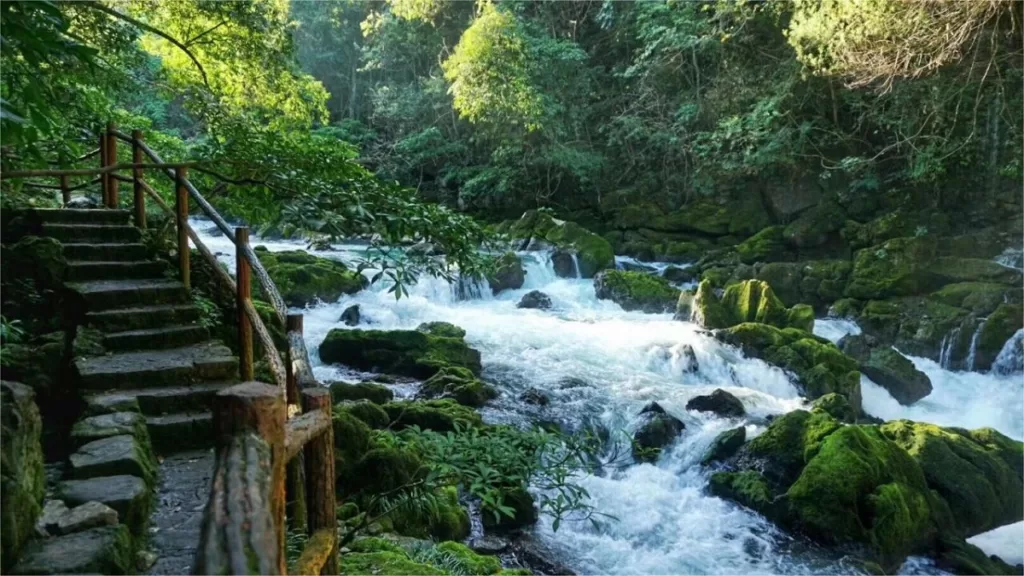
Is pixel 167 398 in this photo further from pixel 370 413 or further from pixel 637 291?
pixel 637 291

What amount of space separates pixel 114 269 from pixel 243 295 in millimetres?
1798

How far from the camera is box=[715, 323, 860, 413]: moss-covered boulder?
966 centimetres

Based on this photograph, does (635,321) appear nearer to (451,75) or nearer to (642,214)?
(642,214)

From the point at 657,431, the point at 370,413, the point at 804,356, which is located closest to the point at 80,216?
the point at 370,413

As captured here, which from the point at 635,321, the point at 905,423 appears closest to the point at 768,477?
the point at 905,423

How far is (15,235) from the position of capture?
5.20 m

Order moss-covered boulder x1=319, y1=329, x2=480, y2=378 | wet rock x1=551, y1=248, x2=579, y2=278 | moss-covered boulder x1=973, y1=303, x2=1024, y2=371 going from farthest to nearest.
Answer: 1. wet rock x1=551, y1=248, x2=579, y2=278
2. moss-covered boulder x1=973, y1=303, x2=1024, y2=371
3. moss-covered boulder x1=319, y1=329, x2=480, y2=378

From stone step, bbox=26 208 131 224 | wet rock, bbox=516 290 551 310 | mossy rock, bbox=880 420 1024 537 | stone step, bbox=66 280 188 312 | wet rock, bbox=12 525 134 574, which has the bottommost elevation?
mossy rock, bbox=880 420 1024 537

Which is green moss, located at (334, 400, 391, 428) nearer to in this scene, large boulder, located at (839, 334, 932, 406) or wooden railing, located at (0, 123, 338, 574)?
wooden railing, located at (0, 123, 338, 574)

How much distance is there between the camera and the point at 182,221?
192 inches

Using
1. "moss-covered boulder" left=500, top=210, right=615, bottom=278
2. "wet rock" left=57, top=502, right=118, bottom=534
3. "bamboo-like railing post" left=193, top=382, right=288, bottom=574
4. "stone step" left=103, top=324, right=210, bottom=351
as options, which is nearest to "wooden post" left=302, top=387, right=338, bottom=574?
"bamboo-like railing post" left=193, top=382, right=288, bottom=574

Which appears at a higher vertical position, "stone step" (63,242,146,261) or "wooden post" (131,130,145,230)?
"wooden post" (131,130,145,230)

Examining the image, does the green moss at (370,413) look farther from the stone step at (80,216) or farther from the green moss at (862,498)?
the green moss at (862,498)

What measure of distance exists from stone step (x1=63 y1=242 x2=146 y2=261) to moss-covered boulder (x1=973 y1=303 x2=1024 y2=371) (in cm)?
A: 1160
